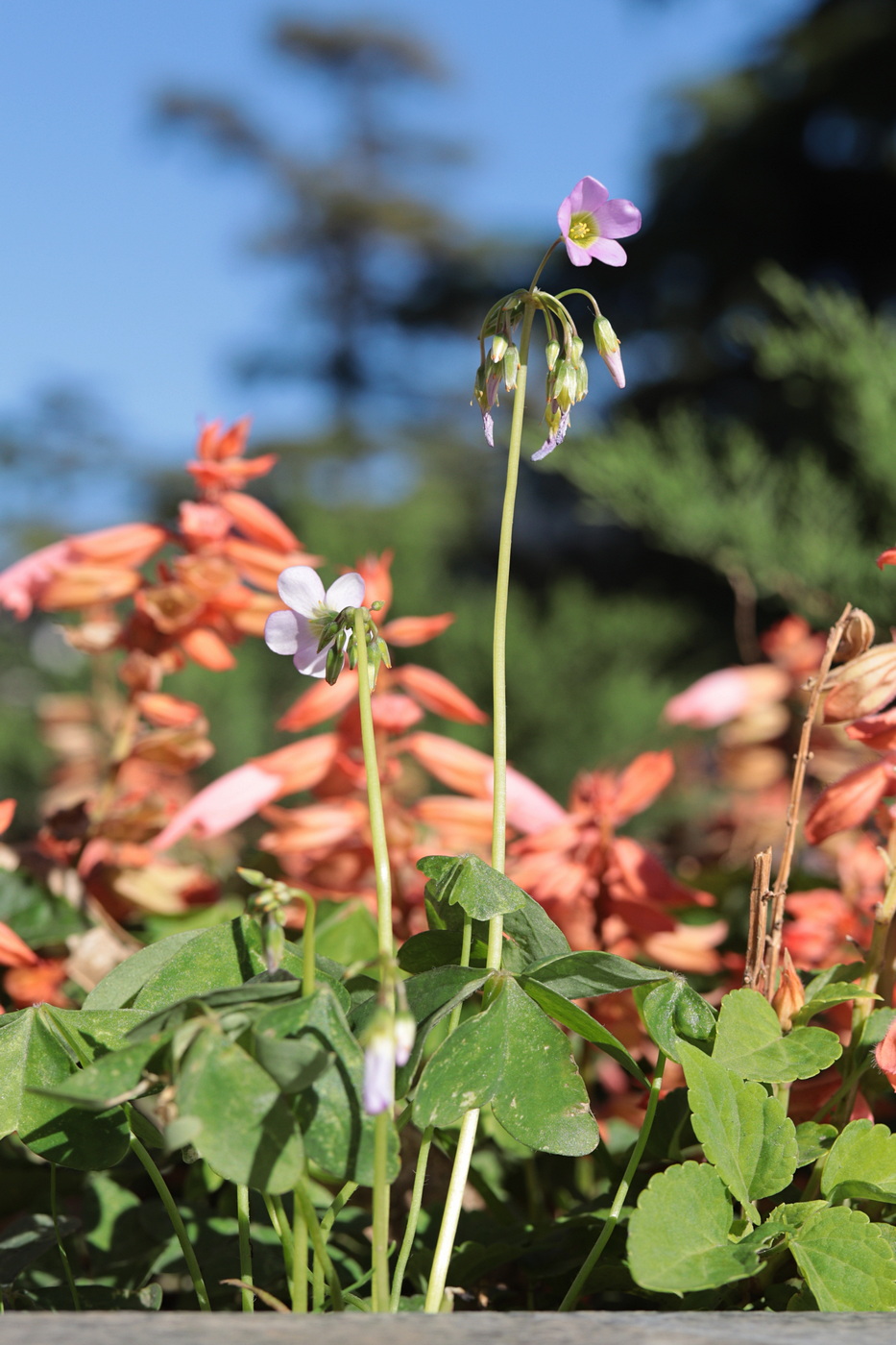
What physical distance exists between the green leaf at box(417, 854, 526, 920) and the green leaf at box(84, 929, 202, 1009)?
0.11 meters

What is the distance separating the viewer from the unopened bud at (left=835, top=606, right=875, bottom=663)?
1.87 ft

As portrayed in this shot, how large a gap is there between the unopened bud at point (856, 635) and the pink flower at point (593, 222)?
0.21m

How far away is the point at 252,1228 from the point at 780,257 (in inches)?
202

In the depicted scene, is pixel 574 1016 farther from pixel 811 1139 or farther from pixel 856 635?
pixel 856 635

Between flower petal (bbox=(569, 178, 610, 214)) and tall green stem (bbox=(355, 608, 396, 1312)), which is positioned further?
flower petal (bbox=(569, 178, 610, 214))

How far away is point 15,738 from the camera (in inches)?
118

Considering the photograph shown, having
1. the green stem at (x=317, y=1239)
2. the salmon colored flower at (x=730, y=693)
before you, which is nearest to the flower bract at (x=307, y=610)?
the green stem at (x=317, y=1239)

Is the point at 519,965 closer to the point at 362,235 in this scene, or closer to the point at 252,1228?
the point at 252,1228

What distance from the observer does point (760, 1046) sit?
0.47 metres

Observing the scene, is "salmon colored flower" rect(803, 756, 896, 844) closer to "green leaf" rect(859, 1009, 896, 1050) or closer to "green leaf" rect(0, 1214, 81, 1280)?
"green leaf" rect(859, 1009, 896, 1050)

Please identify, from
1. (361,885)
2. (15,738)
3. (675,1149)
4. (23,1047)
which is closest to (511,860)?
(361,885)

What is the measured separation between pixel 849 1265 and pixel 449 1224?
0.50 ft

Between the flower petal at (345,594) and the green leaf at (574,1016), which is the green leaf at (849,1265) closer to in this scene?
the green leaf at (574,1016)

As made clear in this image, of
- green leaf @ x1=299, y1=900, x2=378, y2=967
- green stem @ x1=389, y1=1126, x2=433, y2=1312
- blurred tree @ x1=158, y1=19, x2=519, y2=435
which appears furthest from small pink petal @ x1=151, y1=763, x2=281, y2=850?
blurred tree @ x1=158, y1=19, x2=519, y2=435
